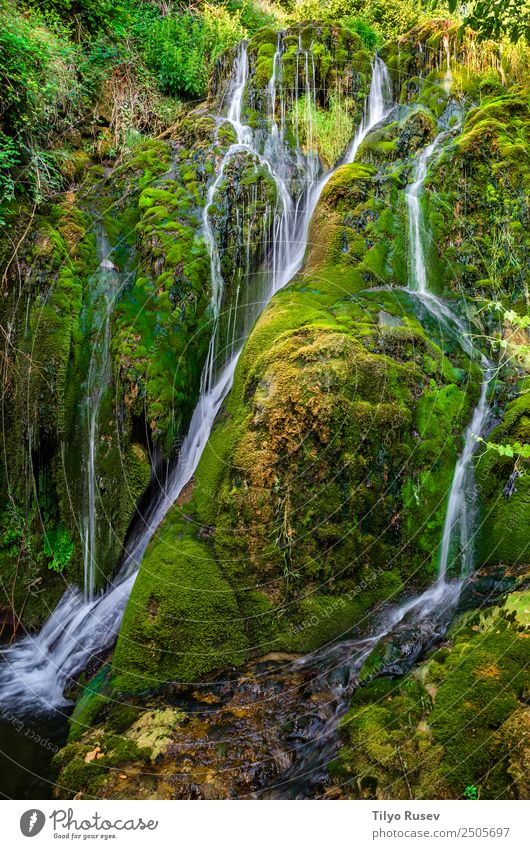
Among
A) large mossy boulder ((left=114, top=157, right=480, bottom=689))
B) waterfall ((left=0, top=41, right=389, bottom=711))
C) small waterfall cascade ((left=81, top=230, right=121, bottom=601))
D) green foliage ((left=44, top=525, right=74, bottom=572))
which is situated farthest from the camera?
green foliage ((left=44, top=525, right=74, bottom=572))

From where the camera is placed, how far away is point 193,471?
613cm

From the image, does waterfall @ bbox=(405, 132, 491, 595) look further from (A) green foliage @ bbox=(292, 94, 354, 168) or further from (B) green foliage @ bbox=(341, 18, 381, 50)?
(B) green foliage @ bbox=(341, 18, 381, 50)

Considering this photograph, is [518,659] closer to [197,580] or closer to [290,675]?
[290,675]

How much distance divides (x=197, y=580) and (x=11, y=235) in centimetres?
606

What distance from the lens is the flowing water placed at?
441 centimetres

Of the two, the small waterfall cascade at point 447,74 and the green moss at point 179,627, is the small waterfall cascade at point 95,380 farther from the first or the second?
the small waterfall cascade at point 447,74

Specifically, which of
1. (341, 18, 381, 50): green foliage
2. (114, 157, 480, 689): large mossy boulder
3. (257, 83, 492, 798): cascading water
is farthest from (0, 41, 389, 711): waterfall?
(341, 18, 381, 50): green foliage

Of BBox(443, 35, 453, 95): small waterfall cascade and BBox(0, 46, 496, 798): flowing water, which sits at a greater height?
BBox(443, 35, 453, 95): small waterfall cascade

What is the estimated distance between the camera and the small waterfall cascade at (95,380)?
262 inches

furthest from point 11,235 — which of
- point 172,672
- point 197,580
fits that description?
point 172,672

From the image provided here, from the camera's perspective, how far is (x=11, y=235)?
7.73 metres

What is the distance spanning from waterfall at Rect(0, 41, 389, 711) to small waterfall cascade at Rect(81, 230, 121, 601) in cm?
51

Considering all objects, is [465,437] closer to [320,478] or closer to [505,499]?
[505,499]

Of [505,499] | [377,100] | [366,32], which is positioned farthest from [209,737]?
[366,32]
